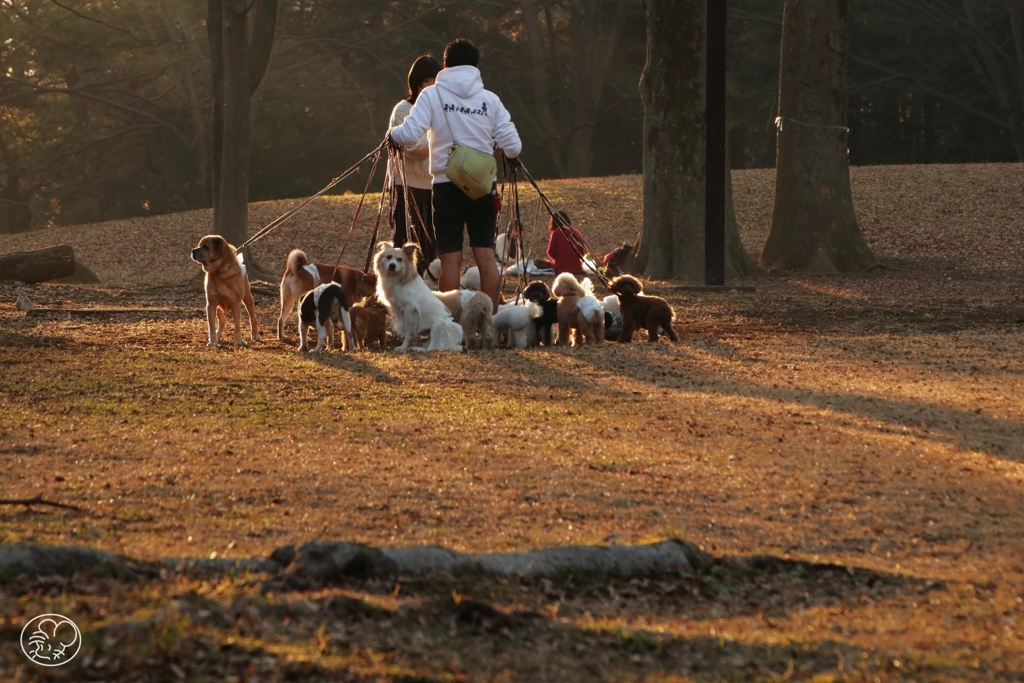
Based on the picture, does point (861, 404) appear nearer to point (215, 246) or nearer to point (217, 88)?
point (215, 246)

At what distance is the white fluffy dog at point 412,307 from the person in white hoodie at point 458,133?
1.28ft

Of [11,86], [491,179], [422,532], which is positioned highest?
[11,86]

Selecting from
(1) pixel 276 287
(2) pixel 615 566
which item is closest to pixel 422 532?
(2) pixel 615 566

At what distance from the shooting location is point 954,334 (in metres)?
10.9

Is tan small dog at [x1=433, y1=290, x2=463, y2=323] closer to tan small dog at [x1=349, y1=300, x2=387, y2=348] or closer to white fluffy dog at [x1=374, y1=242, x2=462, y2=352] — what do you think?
white fluffy dog at [x1=374, y1=242, x2=462, y2=352]

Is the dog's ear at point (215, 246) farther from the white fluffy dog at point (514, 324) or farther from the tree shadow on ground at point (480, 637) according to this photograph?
the tree shadow on ground at point (480, 637)

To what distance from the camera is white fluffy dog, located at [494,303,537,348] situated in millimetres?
10305

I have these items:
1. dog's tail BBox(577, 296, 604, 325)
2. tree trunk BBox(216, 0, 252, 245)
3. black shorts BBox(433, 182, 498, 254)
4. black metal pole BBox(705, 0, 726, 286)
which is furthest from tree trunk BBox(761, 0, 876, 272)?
black shorts BBox(433, 182, 498, 254)

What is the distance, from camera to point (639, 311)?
10547 millimetres

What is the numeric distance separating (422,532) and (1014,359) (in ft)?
20.2

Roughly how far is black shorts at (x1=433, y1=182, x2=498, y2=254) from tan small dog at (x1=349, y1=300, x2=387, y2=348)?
2.80 feet

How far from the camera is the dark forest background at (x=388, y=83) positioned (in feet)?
122

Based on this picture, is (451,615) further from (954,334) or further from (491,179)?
(954,334)

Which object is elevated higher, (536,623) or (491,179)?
(491,179)
